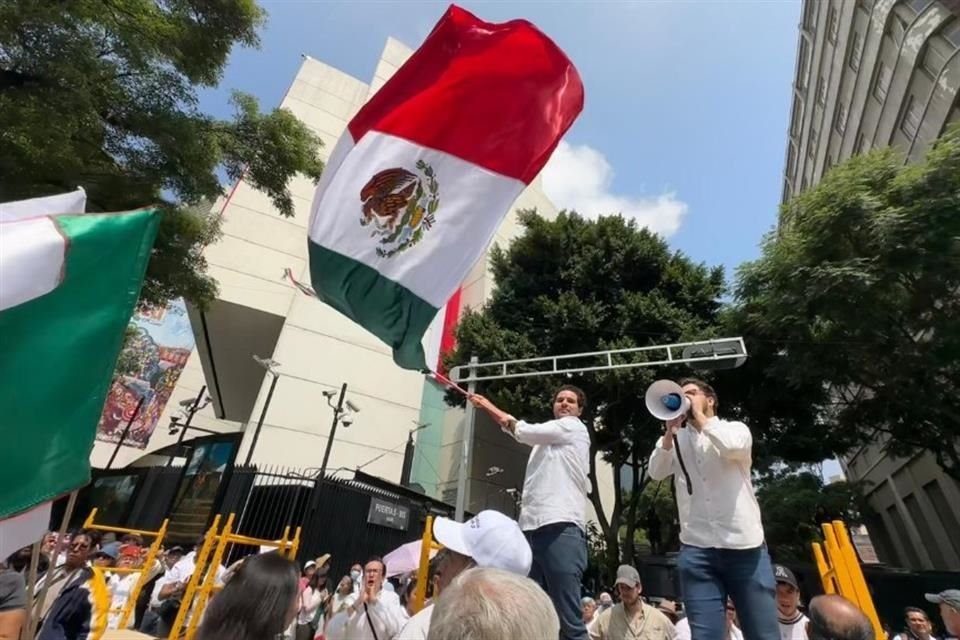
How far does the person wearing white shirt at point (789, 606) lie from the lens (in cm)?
359

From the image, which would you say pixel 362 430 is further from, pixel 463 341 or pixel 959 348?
pixel 959 348

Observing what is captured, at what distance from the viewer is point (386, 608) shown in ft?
12.7

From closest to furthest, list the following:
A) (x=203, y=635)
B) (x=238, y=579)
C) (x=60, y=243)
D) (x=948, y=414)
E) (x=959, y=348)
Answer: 1. (x=203, y=635)
2. (x=238, y=579)
3. (x=60, y=243)
4. (x=959, y=348)
5. (x=948, y=414)

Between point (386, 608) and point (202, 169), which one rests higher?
point (202, 169)

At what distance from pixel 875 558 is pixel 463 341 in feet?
83.3

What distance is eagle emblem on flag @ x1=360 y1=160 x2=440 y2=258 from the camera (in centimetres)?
396

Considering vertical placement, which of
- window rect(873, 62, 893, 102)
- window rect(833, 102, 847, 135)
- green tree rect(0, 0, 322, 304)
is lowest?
green tree rect(0, 0, 322, 304)

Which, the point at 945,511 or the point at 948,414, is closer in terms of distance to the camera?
the point at 948,414

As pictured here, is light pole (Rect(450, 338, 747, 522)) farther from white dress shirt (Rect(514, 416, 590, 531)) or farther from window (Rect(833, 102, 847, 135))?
window (Rect(833, 102, 847, 135))

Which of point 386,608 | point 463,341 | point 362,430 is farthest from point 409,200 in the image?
point 362,430

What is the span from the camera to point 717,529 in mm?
2473

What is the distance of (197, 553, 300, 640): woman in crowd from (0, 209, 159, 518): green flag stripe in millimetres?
867

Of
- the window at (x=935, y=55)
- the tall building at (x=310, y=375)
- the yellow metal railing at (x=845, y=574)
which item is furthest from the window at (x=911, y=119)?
the yellow metal railing at (x=845, y=574)

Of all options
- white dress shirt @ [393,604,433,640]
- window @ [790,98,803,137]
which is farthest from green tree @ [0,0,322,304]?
window @ [790,98,803,137]
